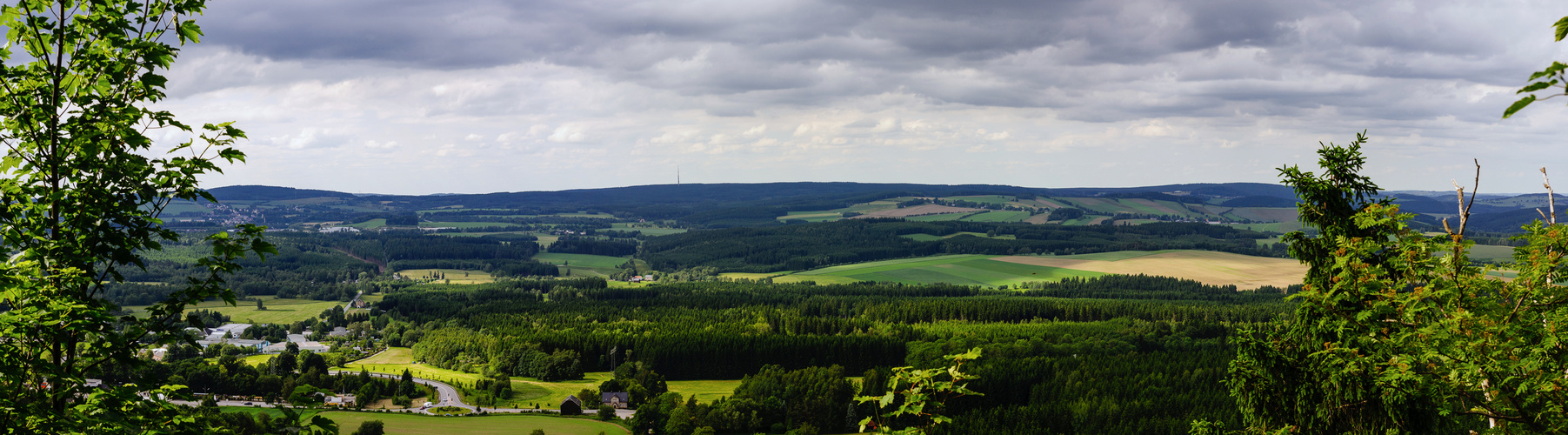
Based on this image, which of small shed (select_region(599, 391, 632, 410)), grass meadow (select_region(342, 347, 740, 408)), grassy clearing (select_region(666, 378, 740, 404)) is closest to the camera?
small shed (select_region(599, 391, 632, 410))

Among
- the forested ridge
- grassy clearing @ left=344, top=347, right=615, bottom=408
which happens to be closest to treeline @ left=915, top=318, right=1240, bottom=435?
the forested ridge

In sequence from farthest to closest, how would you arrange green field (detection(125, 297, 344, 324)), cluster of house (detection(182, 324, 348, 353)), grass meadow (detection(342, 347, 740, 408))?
green field (detection(125, 297, 344, 324)) → cluster of house (detection(182, 324, 348, 353)) → grass meadow (detection(342, 347, 740, 408))

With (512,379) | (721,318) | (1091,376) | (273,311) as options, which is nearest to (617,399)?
(512,379)

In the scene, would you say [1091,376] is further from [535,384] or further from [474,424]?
[535,384]

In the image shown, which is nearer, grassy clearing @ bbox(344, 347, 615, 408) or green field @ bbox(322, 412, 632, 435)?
green field @ bbox(322, 412, 632, 435)

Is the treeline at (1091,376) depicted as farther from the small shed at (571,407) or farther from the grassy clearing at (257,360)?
the grassy clearing at (257,360)

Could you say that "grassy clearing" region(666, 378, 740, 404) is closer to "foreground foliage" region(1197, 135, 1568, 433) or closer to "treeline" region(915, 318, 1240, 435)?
"treeline" region(915, 318, 1240, 435)

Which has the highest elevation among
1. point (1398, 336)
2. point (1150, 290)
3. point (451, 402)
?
point (1398, 336)
